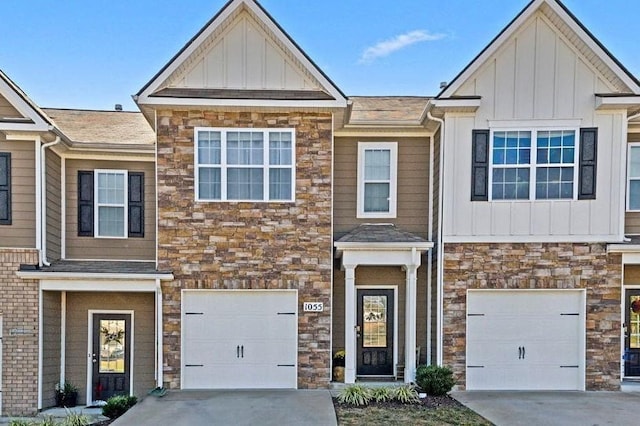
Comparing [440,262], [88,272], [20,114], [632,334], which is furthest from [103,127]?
[632,334]

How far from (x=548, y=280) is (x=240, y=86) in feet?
25.7

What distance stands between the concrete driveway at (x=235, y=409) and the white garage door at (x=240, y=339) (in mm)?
330

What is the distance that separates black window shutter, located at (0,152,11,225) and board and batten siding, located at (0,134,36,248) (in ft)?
0.21

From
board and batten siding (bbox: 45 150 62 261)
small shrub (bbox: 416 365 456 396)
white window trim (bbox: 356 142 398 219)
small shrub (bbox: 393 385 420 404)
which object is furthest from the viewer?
white window trim (bbox: 356 142 398 219)

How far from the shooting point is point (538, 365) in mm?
10211

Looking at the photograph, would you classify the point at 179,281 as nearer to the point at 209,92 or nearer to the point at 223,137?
the point at 223,137

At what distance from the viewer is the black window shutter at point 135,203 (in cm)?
1154

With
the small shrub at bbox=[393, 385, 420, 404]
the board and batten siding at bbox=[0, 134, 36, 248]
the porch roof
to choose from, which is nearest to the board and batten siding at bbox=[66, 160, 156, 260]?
the porch roof

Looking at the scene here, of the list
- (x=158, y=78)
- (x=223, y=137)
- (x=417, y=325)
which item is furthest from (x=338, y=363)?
(x=158, y=78)

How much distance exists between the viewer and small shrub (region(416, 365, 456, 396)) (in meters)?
9.55

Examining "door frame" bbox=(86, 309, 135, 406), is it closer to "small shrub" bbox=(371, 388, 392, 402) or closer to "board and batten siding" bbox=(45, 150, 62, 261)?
"board and batten siding" bbox=(45, 150, 62, 261)

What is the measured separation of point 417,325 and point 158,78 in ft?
26.4

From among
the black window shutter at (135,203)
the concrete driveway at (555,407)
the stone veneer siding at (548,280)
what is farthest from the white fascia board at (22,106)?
the concrete driveway at (555,407)

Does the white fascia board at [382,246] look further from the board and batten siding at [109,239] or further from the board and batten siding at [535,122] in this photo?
the board and batten siding at [109,239]
